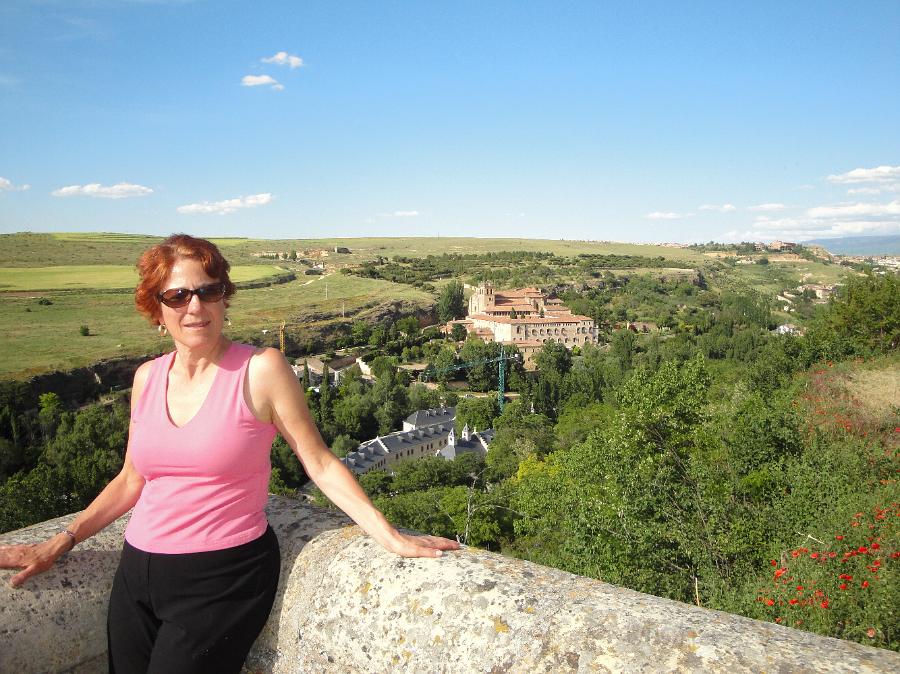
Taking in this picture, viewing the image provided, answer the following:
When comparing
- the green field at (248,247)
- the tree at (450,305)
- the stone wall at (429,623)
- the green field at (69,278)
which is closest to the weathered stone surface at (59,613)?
the stone wall at (429,623)

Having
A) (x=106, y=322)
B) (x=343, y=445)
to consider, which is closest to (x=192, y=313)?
(x=343, y=445)

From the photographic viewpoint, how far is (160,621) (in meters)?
1.88

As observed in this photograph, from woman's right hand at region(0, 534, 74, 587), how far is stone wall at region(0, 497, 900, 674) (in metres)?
0.03

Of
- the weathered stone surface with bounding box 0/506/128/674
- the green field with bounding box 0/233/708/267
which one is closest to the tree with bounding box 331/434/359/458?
the green field with bounding box 0/233/708/267

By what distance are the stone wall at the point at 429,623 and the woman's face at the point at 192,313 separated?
2.46 ft

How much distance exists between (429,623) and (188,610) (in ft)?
2.43

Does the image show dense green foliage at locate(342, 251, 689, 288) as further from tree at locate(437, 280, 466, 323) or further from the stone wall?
the stone wall

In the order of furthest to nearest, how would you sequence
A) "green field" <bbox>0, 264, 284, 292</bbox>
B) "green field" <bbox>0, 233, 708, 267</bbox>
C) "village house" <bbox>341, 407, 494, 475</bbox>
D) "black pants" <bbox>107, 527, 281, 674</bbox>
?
"green field" <bbox>0, 233, 708, 267</bbox>
"green field" <bbox>0, 264, 284, 292</bbox>
"village house" <bbox>341, 407, 494, 475</bbox>
"black pants" <bbox>107, 527, 281, 674</bbox>

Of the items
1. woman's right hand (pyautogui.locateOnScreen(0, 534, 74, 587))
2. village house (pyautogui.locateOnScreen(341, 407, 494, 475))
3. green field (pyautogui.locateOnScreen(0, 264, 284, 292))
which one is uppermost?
woman's right hand (pyautogui.locateOnScreen(0, 534, 74, 587))

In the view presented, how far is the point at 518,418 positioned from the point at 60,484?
93.6 feet

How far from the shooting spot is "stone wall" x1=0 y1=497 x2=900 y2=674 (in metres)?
1.45

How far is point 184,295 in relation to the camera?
2055 millimetres

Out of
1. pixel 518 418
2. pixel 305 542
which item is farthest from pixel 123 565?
pixel 518 418

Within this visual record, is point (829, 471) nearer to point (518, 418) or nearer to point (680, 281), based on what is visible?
point (518, 418)
